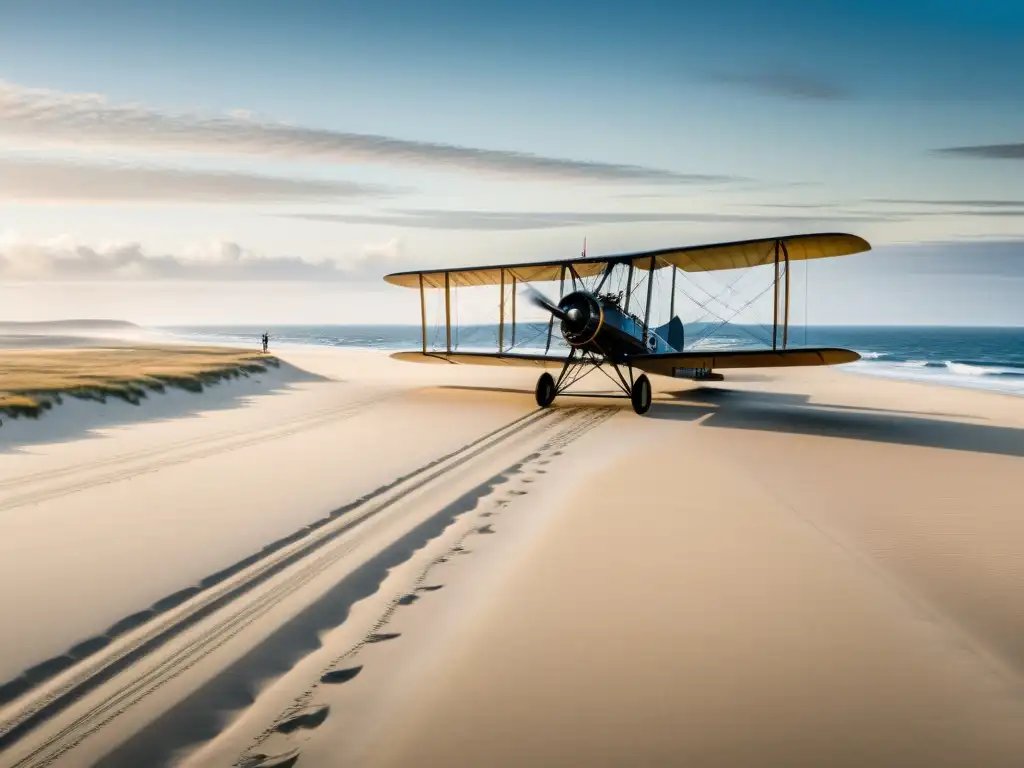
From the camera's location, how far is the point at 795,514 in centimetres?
653

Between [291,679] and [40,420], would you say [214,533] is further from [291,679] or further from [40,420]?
[40,420]

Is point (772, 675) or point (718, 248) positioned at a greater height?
point (718, 248)

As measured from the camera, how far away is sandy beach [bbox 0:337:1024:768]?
9.72ft

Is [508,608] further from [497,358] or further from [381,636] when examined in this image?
[497,358]

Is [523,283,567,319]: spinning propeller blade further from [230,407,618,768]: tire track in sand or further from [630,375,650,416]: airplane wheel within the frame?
[230,407,618,768]: tire track in sand

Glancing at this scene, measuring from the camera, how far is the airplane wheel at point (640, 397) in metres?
14.4

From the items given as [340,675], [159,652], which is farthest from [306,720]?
[159,652]

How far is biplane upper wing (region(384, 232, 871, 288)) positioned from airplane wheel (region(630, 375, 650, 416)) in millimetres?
2900

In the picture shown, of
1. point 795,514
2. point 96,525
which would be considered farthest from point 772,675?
point 96,525

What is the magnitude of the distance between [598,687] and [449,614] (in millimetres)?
1201

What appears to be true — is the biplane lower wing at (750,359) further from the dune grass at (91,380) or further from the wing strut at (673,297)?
the dune grass at (91,380)

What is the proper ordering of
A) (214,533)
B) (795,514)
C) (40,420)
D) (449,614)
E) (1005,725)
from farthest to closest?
(40,420) < (795,514) < (214,533) < (449,614) < (1005,725)

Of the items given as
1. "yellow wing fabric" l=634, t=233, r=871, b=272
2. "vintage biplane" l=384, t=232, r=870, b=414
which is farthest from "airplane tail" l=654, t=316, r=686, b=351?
"yellow wing fabric" l=634, t=233, r=871, b=272

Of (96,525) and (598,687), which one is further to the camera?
(96,525)
